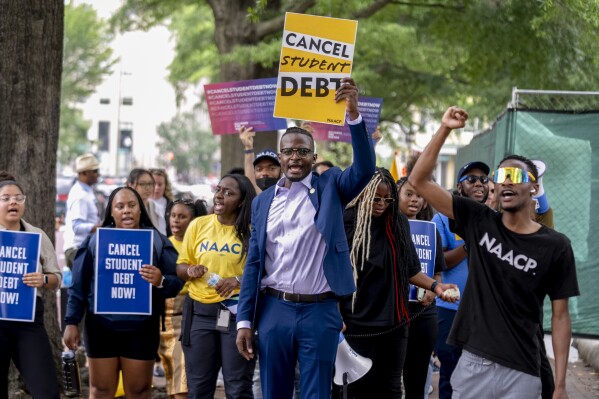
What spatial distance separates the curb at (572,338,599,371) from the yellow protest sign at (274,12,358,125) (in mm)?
5533

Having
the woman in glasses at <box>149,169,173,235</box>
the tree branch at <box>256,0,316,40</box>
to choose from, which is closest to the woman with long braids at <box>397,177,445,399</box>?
the woman in glasses at <box>149,169,173,235</box>

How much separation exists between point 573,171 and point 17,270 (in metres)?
5.79

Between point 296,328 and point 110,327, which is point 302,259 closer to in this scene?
point 296,328

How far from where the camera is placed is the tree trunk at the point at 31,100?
937 centimetres

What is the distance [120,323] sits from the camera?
7.61 metres

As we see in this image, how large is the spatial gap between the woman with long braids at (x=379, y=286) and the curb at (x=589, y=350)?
194 inches

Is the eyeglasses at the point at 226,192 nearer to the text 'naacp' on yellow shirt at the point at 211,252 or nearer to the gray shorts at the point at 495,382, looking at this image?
the text 'naacp' on yellow shirt at the point at 211,252

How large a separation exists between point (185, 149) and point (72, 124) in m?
18.6

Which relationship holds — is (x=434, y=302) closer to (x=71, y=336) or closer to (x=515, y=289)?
(x=515, y=289)

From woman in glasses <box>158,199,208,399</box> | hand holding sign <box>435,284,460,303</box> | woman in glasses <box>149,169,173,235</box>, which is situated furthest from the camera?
woman in glasses <box>149,169,173,235</box>

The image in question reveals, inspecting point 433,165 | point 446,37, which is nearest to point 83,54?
point 446,37

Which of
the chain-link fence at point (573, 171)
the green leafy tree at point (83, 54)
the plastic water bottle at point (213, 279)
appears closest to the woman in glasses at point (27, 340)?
the plastic water bottle at point (213, 279)

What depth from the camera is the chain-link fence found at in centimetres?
1045

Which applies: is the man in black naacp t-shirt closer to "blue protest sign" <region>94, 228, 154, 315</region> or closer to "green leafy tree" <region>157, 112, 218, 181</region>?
"blue protest sign" <region>94, 228, 154, 315</region>
